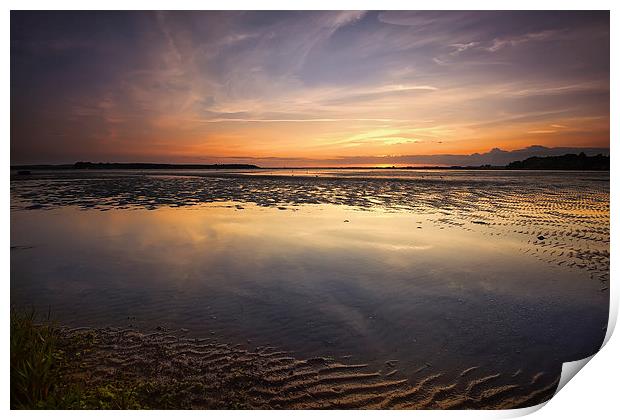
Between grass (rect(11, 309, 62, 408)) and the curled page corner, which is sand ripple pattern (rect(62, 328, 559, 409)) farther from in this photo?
grass (rect(11, 309, 62, 408))

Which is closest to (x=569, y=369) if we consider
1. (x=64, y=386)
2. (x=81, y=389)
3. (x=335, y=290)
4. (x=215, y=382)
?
(x=335, y=290)

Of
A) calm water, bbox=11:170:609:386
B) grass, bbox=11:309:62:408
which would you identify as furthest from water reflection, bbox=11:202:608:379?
grass, bbox=11:309:62:408

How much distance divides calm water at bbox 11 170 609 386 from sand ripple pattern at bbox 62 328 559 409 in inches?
6.8

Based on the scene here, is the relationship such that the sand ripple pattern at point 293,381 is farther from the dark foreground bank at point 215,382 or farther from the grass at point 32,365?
the grass at point 32,365

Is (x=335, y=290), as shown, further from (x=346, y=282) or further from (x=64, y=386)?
(x=64, y=386)

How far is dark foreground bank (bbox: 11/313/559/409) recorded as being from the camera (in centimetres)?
326

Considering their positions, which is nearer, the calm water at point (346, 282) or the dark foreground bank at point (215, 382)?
the dark foreground bank at point (215, 382)

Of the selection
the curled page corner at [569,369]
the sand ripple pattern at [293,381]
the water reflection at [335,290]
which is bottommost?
the curled page corner at [569,369]

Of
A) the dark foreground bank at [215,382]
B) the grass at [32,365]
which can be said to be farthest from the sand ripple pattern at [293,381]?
the grass at [32,365]

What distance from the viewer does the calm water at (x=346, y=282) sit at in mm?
4160

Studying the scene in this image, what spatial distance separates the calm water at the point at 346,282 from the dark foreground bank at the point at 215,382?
0.71 feet

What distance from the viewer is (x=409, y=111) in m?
9.16

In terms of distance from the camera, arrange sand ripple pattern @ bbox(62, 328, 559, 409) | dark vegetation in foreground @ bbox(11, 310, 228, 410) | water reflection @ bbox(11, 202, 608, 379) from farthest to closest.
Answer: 1. water reflection @ bbox(11, 202, 608, 379)
2. sand ripple pattern @ bbox(62, 328, 559, 409)
3. dark vegetation in foreground @ bbox(11, 310, 228, 410)

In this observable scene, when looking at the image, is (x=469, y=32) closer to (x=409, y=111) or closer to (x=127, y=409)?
(x=409, y=111)
